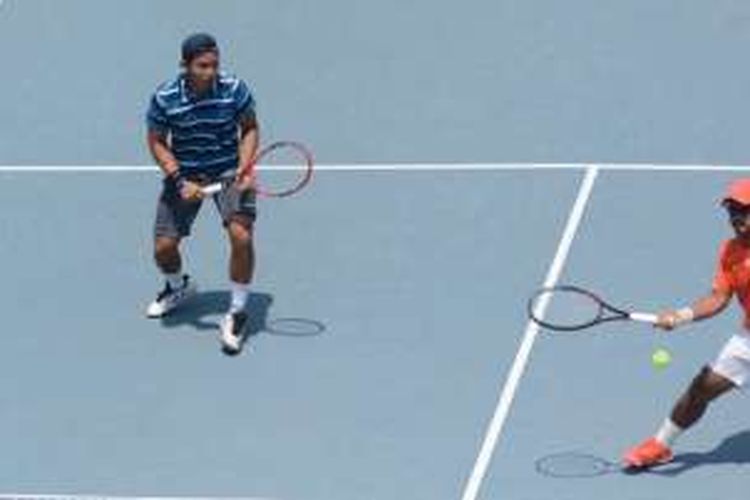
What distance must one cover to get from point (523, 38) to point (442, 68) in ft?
2.09

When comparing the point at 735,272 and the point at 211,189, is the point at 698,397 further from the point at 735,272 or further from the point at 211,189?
the point at 211,189

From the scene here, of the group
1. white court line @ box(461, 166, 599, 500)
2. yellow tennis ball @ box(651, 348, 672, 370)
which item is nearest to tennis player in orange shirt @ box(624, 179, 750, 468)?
yellow tennis ball @ box(651, 348, 672, 370)

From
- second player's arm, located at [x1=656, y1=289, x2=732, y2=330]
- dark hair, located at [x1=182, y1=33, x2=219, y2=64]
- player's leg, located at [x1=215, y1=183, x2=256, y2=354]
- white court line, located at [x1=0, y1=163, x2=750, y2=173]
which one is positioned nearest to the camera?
second player's arm, located at [x1=656, y1=289, x2=732, y2=330]

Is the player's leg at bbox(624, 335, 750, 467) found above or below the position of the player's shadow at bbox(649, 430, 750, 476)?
above

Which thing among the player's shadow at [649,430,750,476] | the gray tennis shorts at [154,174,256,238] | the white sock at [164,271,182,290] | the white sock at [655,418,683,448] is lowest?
the player's shadow at [649,430,750,476]

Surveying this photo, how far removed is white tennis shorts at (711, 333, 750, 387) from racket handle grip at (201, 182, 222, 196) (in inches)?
112

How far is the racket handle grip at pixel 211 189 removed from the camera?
447 inches

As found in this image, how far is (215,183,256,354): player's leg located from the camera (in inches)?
450

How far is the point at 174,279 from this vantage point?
11.9 m

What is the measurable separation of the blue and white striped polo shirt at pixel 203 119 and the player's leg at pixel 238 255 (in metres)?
0.19

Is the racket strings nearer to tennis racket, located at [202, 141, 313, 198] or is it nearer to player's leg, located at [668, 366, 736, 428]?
player's leg, located at [668, 366, 736, 428]

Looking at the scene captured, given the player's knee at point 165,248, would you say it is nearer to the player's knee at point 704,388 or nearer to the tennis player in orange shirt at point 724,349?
the tennis player in orange shirt at point 724,349

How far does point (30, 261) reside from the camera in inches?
493

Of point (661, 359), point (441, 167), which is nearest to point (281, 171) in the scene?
point (441, 167)
